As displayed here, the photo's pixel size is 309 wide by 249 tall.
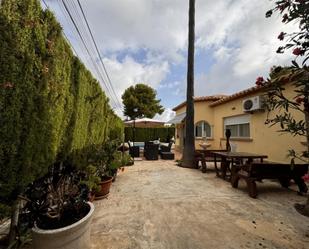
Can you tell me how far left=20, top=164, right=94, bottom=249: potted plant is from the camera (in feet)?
8.87

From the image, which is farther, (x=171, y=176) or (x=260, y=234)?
(x=171, y=176)

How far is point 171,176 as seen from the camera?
911cm

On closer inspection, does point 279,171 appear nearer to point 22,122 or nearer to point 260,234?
point 260,234

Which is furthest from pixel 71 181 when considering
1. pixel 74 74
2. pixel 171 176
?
pixel 171 176

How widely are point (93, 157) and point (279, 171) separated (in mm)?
5781

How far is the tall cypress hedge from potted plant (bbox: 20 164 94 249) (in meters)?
0.54

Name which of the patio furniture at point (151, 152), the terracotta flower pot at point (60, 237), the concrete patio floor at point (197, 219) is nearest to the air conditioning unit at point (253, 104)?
the concrete patio floor at point (197, 219)

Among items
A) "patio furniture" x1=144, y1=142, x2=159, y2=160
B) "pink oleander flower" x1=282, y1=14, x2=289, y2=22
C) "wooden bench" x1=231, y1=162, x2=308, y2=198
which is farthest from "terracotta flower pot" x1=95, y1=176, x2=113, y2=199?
"patio furniture" x1=144, y1=142, x2=159, y2=160

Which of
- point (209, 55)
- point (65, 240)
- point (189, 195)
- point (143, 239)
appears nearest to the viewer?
point (65, 240)

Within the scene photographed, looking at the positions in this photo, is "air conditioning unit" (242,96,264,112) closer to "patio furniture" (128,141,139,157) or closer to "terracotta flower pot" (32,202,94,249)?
"patio furniture" (128,141,139,157)

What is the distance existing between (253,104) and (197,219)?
8.01m

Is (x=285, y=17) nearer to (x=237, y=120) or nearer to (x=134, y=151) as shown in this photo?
(x=237, y=120)

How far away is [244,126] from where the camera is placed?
40.1 feet

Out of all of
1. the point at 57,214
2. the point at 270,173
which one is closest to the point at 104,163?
the point at 57,214
